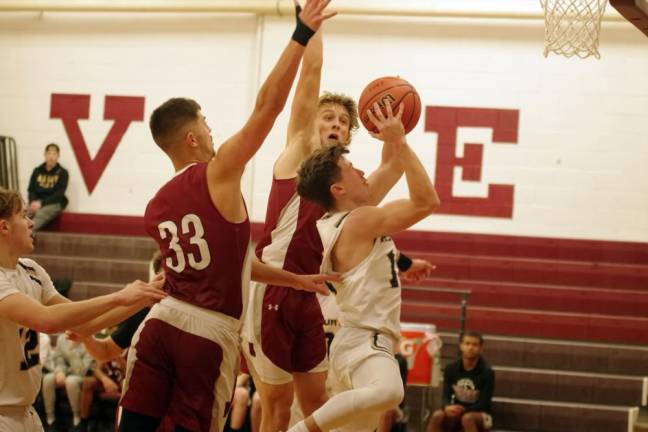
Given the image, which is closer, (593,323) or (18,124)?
(593,323)

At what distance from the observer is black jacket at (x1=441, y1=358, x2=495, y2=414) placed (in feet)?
32.1

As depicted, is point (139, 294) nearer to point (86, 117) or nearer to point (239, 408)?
point (239, 408)

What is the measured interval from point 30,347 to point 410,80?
9.24 m

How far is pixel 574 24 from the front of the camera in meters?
7.93

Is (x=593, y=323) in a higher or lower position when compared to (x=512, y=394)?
higher

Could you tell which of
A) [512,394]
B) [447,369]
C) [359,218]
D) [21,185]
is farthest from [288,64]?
[21,185]

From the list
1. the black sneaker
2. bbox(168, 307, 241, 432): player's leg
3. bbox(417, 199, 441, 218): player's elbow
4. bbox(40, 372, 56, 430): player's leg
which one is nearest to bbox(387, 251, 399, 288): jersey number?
bbox(417, 199, 441, 218): player's elbow

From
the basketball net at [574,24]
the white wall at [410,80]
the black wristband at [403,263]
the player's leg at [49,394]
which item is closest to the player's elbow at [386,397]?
the black wristband at [403,263]

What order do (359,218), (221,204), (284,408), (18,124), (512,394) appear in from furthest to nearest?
(18,124), (512,394), (284,408), (359,218), (221,204)

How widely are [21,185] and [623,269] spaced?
8.79 meters

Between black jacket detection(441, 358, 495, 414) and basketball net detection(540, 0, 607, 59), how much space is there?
12.0 ft

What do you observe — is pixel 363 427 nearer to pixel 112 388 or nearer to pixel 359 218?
pixel 359 218

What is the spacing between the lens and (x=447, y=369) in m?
10.1

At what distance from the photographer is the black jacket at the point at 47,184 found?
44.6 ft
